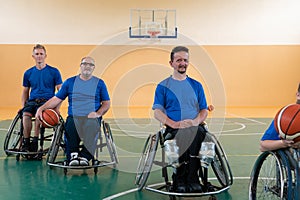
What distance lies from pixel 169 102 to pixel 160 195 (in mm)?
769

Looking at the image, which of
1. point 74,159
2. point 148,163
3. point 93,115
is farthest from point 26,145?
point 148,163

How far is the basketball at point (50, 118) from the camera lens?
4219 mm

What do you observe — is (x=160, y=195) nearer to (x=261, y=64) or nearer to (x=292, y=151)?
(x=292, y=151)

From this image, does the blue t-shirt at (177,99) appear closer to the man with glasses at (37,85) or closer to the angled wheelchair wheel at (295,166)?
the angled wheelchair wheel at (295,166)

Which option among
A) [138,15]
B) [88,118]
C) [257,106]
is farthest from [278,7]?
[88,118]

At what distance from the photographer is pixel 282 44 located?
39.4 ft

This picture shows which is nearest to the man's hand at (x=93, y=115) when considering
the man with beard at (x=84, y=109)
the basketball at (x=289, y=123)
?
the man with beard at (x=84, y=109)

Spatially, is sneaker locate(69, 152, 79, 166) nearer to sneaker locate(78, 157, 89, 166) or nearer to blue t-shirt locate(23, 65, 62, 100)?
sneaker locate(78, 157, 89, 166)

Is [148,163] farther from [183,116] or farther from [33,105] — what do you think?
[33,105]

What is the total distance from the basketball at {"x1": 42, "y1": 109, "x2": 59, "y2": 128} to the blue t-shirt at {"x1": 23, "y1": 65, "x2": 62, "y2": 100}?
61 cm

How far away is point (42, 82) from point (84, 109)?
3.15 feet

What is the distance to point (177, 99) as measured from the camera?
3.33 metres

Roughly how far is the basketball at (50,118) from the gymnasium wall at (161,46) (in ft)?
23.5

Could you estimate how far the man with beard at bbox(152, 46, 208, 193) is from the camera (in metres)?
3.11
